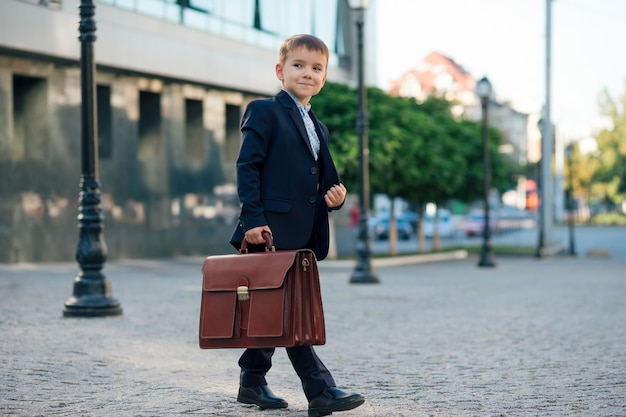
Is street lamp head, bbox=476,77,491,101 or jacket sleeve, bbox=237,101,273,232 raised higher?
street lamp head, bbox=476,77,491,101

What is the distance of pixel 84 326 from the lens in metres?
9.92

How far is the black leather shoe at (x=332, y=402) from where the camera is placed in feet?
16.6

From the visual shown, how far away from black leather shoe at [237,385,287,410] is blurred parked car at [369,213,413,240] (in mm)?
45452

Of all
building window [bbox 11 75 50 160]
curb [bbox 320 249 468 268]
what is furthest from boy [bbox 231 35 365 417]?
building window [bbox 11 75 50 160]

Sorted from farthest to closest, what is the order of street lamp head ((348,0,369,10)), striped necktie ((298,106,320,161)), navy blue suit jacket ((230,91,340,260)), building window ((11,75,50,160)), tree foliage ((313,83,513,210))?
tree foliage ((313,83,513,210)) < building window ((11,75,50,160)) < street lamp head ((348,0,369,10)) < striped necktie ((298,106,320,161)) < navy blue suit jacket ((230,91,340,260))

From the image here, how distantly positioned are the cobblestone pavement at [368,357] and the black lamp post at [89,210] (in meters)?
0.29

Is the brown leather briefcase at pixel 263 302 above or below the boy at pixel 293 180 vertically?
below

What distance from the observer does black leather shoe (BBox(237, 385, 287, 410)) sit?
546cm

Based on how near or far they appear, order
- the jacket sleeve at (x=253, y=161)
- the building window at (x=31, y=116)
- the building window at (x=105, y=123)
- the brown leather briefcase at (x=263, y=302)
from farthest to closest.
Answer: the building window at (x=105, y=123), the building window at (x=31, y=116), the jacket sleeve at (x=253, y=161), the brown leather briefcase at (x=263, y=302)

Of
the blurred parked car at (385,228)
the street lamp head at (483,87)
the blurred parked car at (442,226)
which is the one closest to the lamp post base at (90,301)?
the street lamp head at (483,87)

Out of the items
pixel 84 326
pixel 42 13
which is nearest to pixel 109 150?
pixel 42 13

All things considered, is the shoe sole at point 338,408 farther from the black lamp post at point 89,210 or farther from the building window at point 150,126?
the building window at point 150,126

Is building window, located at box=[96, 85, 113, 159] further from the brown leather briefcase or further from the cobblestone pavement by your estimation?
the brown leather briefcase

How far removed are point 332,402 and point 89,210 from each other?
21.0ft
